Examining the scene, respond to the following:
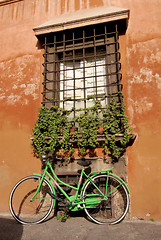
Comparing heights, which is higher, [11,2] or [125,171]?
[11,2]

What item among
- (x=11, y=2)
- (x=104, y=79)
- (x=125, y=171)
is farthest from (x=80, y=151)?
(x=11, y=2)

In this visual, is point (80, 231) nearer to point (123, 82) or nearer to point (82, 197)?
point (82, 197)

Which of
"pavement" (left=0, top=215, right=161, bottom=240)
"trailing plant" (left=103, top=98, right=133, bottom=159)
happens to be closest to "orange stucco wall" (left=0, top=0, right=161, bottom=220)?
"trailing plant" (left=103, top=98, right=133, bottom=159)

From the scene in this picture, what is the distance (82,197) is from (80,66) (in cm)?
274

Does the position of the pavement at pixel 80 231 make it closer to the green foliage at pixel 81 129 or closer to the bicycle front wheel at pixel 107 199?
the bicycle front wheel at pixel 107 199

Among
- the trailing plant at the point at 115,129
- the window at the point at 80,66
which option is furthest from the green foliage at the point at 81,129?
the window at the point at 80,66

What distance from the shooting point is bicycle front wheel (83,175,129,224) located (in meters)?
2.81

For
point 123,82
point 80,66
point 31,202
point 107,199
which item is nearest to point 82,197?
point 107,199

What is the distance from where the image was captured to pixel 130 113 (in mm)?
3275

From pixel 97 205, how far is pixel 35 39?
3.86 m

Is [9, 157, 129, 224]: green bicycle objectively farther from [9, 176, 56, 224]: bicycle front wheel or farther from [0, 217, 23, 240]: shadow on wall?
[0, 217, 23, 240]: shadow on wall

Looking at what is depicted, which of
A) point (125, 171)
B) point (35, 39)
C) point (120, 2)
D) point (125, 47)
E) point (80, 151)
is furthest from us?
point (35, 39)

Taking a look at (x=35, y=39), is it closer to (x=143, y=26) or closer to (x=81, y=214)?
(x=143, y=26)

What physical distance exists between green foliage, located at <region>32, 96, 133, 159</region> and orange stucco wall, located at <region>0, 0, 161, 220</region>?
0.24 m
